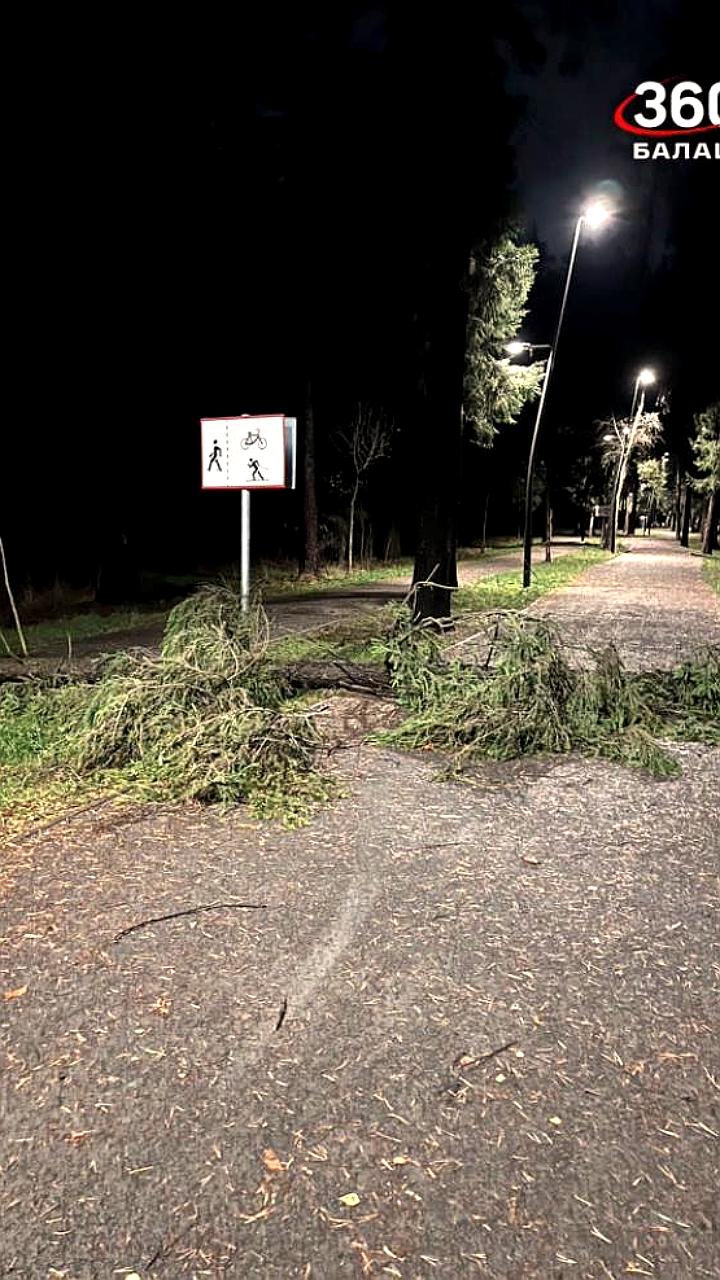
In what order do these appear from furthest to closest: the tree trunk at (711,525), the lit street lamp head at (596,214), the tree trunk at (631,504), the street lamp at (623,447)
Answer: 1. the tree trunk at (631,504)
2. the street lamp at (623,447)
3. the tree trunk at (711,525)
4. the lit street lamp head at (596,214)

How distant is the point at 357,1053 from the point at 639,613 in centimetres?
1558

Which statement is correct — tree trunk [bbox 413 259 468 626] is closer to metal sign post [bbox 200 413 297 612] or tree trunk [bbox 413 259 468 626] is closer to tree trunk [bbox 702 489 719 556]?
metal sign post [bbox 200 413 297 612]

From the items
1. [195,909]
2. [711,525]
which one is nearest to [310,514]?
[195,909]

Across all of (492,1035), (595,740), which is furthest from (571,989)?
(595,740)

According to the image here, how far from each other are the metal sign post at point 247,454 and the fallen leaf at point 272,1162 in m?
7.60

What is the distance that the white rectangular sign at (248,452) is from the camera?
10070 millimetres

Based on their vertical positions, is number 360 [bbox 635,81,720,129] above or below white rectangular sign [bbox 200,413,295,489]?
above

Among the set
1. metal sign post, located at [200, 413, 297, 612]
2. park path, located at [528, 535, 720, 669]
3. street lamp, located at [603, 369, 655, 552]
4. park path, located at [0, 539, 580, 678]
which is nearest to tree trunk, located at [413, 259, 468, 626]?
park path, located at [0, 539, 580, 678]

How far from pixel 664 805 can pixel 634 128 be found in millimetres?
16072

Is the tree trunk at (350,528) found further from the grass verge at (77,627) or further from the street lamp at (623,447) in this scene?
the street lamp at (623,447)

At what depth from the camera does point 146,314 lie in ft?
56.8

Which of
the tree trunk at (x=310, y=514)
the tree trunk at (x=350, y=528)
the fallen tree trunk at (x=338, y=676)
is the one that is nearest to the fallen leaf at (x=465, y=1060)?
the fallen tree trunk at (x=338, y=676)

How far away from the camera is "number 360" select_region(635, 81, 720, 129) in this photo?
1759 centimetres
